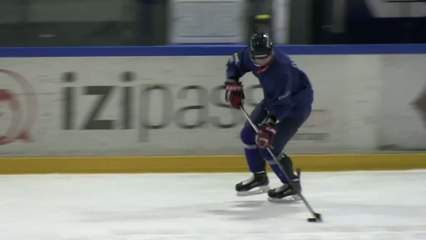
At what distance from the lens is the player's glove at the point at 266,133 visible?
15.2ft

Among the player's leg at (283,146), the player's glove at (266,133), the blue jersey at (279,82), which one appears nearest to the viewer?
the player's glove at (266,133)

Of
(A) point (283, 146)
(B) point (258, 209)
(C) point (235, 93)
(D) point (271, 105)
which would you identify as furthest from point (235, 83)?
(B) point (258, 209)

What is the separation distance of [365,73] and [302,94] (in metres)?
1.82

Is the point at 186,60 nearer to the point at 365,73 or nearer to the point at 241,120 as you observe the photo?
the point at 241,120

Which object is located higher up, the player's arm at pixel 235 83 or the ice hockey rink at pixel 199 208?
the player's arm at pixel 235 83

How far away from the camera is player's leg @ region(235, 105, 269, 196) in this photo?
5.13 metres

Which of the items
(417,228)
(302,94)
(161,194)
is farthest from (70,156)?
(417,228)

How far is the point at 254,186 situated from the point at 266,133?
812mm

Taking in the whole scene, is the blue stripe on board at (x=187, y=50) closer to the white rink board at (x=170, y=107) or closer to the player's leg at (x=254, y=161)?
the white rink board at (x=170, y=107)

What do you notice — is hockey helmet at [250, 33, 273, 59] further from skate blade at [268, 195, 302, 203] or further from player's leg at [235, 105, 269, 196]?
skate blade at [268, 195, 302, 203]

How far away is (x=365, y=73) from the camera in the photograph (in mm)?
6574

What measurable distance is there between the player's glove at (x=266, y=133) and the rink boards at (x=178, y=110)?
180cm

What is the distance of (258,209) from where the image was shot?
500 centimetres

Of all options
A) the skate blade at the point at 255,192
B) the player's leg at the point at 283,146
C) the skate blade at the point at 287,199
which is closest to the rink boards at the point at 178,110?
the skate blade at the point at 255,192
